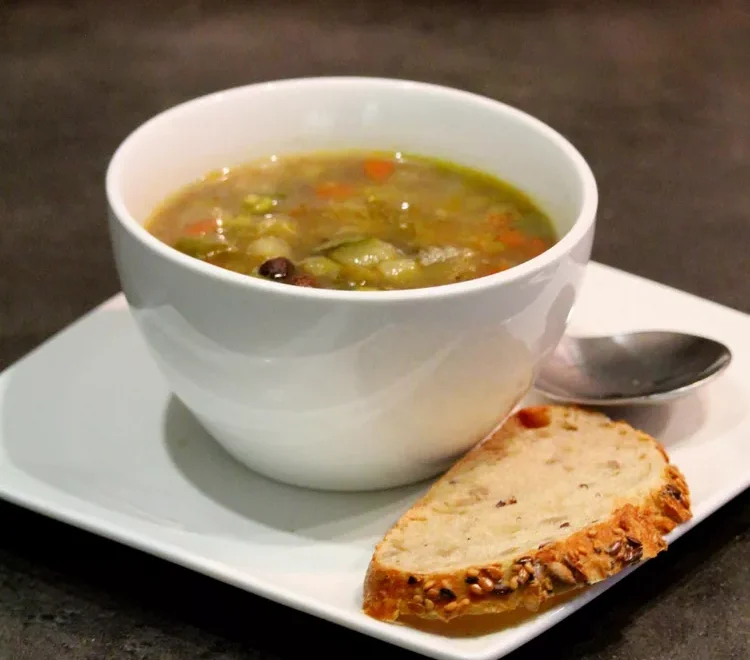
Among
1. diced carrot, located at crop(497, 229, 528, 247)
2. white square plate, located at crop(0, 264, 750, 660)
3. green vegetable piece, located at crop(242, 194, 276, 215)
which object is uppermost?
diced carrot, located at crop(497, 229, 528, 247)

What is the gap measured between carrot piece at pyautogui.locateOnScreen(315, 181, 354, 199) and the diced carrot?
0.33 m

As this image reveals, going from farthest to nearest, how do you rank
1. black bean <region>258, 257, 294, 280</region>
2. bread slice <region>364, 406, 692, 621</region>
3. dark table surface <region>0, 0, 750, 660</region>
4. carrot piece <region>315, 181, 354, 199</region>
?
carrot piece <region>315, 181, 354, 199</region> → black bean <region>258, 257, 294, 280</region> → dark table surface <region>0, 0, 750, 660</region> → bread slice <region>364, 406, 692, 621</region>

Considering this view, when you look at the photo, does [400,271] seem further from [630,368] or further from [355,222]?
[630,368]

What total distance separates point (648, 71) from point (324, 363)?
3521 millimetres

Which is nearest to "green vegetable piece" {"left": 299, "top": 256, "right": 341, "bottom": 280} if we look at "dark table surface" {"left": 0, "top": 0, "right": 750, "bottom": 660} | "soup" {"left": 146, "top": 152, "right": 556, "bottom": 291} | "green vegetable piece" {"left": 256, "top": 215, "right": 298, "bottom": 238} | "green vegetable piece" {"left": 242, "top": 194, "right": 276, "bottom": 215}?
"soup" {"left": 146, "top": 152, "right": 556, "bottom": 291}

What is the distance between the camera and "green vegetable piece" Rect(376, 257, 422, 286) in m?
1.59

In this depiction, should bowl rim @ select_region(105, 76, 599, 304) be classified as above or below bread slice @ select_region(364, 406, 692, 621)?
above

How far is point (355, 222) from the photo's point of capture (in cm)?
178

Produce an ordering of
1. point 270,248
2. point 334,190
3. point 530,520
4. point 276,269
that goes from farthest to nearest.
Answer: point 334,190 → point 270,248 → point 276,269 → point 530,520

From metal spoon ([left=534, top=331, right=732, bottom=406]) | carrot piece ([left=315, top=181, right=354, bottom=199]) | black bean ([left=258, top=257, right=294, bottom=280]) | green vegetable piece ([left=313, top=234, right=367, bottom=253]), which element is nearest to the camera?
black bean ([left=258, top=257, right=294, bottom=280])

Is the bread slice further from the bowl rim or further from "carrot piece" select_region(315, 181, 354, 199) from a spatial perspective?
"carrot piece" select_region(315, 181, 354, 199)

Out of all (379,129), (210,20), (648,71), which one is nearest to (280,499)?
(379,129)

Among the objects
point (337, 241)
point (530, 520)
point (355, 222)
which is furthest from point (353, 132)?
point (530, 520)

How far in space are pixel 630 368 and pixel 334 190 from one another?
2.26ft
